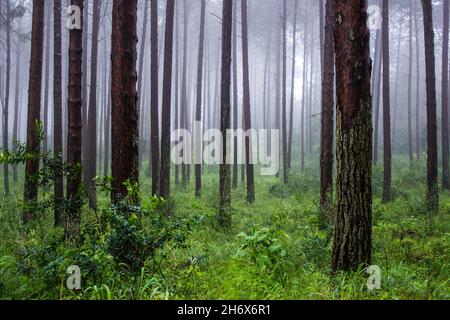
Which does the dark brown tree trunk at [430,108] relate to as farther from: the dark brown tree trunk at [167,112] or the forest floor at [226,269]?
the dark brown tree trunk at [167,112]

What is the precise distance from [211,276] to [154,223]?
1048 mm

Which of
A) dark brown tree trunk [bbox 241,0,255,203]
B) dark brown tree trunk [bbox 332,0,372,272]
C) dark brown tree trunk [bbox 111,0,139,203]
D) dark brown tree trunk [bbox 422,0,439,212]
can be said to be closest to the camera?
dark brown tree trunk [bbox 332,0,372,272]

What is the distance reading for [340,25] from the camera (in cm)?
490

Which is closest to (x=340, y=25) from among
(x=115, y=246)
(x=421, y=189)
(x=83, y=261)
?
(x=115, y=246)

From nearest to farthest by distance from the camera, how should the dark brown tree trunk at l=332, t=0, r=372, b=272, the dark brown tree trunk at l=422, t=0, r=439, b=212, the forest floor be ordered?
the forest floor < the dark brown tree trunk at l=332, t=0, r=372, b=272 < the dark brown tree trunk at l=422, t=0, r=439, b=212

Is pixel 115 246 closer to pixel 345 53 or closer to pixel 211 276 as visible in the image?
pixel 211 276

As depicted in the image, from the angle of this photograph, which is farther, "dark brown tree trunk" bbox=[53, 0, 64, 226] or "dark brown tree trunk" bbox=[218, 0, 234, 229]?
"dark brown tree trunk" bbox=[218, 0, 234, 229]

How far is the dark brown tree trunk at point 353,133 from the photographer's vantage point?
15.8 ft

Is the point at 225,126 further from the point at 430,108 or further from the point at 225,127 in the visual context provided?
the point at 430,108

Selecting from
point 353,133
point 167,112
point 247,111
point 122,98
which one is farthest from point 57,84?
point 247,111

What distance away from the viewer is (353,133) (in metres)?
4.81

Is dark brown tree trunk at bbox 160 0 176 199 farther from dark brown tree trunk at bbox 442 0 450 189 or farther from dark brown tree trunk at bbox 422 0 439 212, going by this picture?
dark brown tree trunk at bbox 442 0 450 189

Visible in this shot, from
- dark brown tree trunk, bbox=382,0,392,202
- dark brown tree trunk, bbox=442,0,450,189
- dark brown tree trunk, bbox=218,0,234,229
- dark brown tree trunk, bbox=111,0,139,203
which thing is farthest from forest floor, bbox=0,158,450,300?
dark brown tree trunk, bbox=442,0,450,189

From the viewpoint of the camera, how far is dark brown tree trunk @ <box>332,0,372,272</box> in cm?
480
